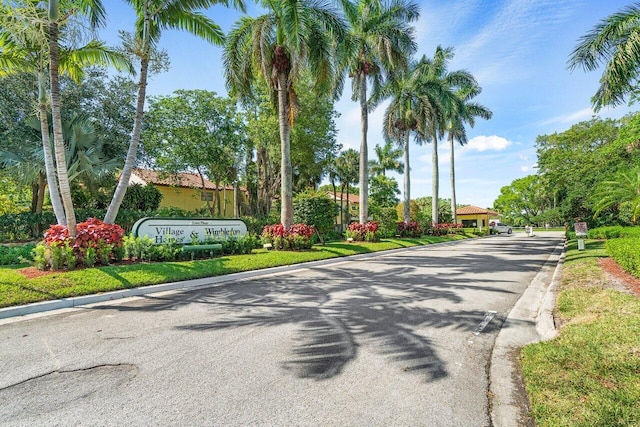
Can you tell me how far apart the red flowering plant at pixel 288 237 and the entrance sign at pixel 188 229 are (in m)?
1.14

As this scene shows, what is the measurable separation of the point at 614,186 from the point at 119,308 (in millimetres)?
26171

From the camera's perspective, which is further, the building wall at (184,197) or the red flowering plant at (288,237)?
the building wall at (184,197)

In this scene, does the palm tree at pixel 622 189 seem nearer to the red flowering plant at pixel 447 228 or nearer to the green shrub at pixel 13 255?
the red flowering plant at pixel 447 228

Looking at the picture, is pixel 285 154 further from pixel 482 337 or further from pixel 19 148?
pixel 19 148

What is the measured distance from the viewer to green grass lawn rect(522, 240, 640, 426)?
8.38ft

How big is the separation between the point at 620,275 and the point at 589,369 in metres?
6.86

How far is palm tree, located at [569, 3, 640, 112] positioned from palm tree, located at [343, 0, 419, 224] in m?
9.60

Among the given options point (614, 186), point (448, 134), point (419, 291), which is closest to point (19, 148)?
point (419, 291)

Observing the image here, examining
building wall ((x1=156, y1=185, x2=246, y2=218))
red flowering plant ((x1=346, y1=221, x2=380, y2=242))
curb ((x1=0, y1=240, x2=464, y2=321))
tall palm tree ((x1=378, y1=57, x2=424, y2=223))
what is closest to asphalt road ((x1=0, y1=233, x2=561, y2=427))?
curb ((x1=0, y1=240, x2=464, y2=321))

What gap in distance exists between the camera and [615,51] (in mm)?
11773

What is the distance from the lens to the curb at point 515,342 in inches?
111

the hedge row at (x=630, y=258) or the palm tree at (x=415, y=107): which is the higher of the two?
the palm tree at (x=415, y=107)

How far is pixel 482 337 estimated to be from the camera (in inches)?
183

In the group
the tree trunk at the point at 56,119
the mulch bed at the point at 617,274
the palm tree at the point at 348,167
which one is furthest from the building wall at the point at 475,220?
the tree trunk at the point at 56,119
